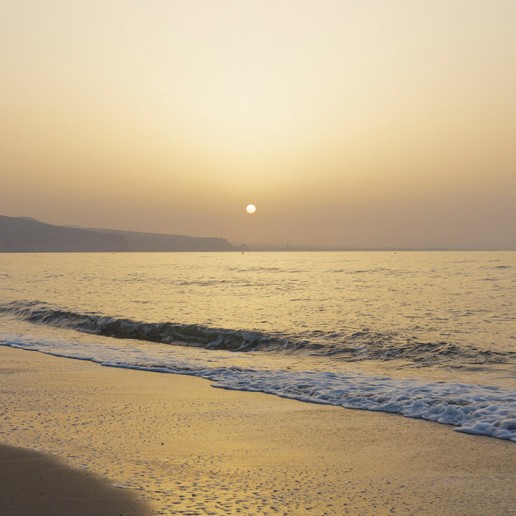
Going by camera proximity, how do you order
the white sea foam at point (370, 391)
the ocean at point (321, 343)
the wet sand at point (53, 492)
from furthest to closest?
the ocean at point (321, 343), the white sea foam at point (370, 391), the wet sand at point (53, 492)

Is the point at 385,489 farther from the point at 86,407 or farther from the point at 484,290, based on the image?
the point at 484,290

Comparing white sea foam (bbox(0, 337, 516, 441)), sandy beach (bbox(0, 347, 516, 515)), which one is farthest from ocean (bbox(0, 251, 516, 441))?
sandy beach (bbox(0, 347, 516, 515))

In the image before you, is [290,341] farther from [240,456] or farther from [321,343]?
[240,456]

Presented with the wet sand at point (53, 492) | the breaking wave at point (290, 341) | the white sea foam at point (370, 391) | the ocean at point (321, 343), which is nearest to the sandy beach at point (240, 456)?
the wet sand at point (53, 492)

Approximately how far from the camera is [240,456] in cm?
791

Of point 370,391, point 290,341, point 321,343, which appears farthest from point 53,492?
point 290,341

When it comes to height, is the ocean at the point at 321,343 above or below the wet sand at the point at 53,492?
below

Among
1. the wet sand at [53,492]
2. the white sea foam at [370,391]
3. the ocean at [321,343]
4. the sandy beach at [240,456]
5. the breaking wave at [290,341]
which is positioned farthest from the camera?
the breaking wave at [290,341]

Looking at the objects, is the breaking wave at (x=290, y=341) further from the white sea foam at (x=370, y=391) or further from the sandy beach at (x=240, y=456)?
the sandy beach at (x=240, y=456)

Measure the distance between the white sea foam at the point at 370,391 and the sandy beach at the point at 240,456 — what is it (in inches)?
24.2

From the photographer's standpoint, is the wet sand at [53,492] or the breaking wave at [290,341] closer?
the wet sand at [53,492]

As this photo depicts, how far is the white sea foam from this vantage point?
34.4ft

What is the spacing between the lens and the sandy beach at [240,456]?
6227 millimetres

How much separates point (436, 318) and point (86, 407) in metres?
21.1
